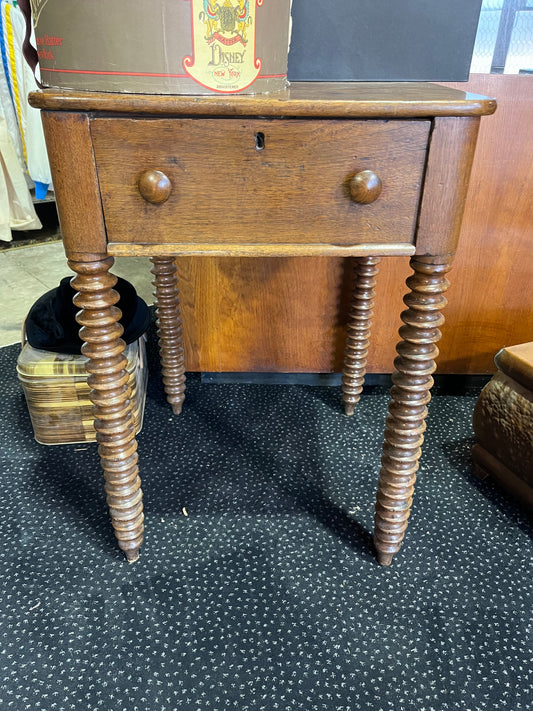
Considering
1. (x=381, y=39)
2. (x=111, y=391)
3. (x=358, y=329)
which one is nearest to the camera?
(x=111, y=391)

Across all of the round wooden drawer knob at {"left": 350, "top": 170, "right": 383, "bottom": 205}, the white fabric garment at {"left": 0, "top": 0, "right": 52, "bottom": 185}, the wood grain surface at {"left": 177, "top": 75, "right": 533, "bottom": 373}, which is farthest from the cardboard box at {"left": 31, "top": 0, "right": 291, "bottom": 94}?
the white fabric garment at {"left": 0, "top": 0, "right": 52, "bottom": 185}

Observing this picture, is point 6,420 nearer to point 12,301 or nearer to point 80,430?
point 80,430

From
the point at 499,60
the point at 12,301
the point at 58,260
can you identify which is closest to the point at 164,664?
the point at 499,60

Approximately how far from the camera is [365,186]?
0.65 m

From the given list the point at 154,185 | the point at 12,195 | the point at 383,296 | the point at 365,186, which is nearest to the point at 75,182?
the point at 154,185

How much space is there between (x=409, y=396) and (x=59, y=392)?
720 mm

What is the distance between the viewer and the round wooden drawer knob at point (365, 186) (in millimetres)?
651

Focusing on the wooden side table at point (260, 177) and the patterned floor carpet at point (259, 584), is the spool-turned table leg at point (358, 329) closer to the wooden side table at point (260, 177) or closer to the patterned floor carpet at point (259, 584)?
the patterned floor carpet at point (259, 584)

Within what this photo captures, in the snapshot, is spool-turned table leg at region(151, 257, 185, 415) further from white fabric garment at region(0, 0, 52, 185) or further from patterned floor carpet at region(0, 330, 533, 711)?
white fabric garment at region(0, 0, 52, 185)

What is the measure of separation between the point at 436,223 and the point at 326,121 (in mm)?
192

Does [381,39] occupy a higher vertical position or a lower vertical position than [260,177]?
higher

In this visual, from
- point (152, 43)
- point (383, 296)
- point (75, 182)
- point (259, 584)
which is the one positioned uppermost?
point (152, 43)

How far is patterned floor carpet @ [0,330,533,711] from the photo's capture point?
726 mm

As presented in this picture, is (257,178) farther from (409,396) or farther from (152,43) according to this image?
(409,396)
